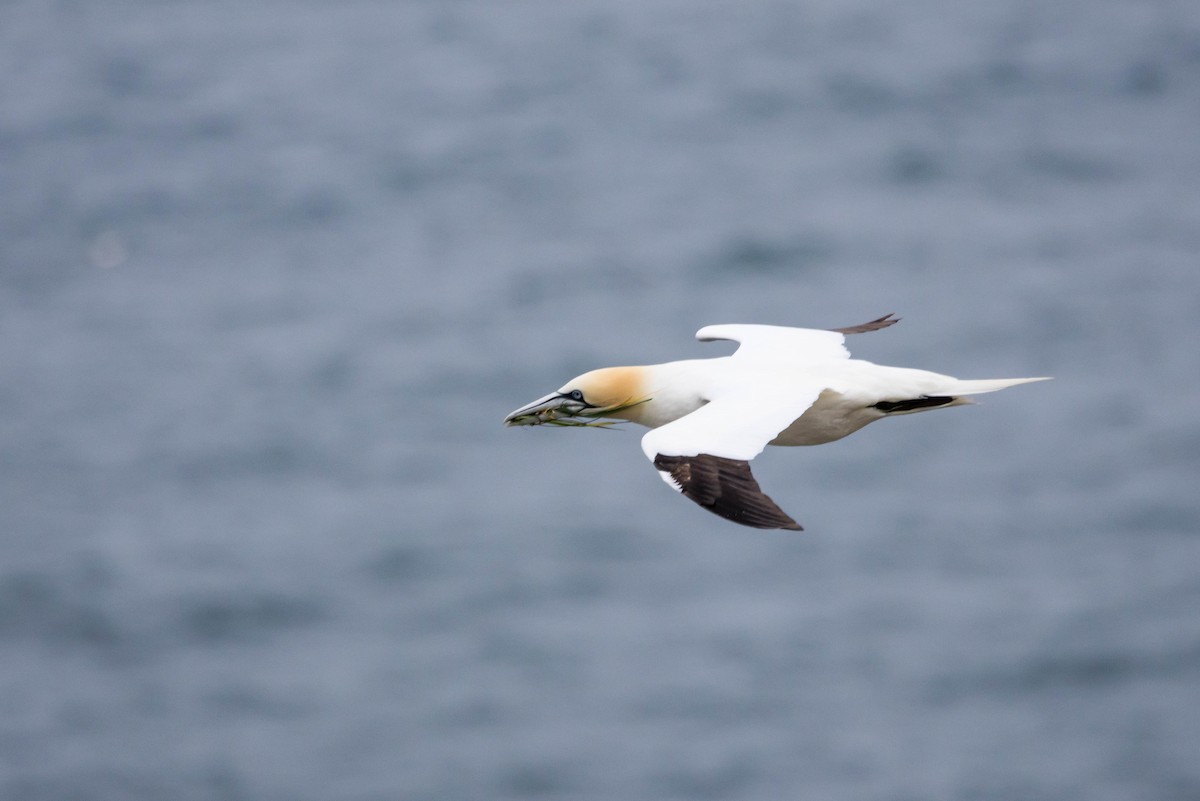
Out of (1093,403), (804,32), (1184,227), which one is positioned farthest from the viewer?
(804,32)

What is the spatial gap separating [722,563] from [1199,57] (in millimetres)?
21960

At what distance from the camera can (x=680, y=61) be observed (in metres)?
51.6

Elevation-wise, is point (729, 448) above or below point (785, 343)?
below

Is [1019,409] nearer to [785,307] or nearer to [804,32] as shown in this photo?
[785,307]

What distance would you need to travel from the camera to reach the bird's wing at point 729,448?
9.89 meters

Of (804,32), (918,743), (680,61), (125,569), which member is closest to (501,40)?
(680,61)

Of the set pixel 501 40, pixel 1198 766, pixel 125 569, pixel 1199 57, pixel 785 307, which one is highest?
pixel 501 40

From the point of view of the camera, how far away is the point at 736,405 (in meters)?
11.0

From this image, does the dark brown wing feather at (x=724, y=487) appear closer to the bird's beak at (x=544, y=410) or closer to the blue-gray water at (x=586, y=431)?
the bird's beak at (x=544, y=410)

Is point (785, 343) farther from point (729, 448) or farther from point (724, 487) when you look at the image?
point (724, 487)

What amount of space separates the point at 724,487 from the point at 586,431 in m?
27.1

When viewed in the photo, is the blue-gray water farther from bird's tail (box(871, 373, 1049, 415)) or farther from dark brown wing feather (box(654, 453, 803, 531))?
dark brown wing feather (box(654, 453, 803, 531))

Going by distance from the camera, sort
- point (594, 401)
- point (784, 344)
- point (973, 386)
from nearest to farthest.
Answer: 1. point (973, 386)
2. point (594, 401)
3. point (784, 344)

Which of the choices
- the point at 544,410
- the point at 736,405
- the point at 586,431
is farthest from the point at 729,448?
the point at 586,431
